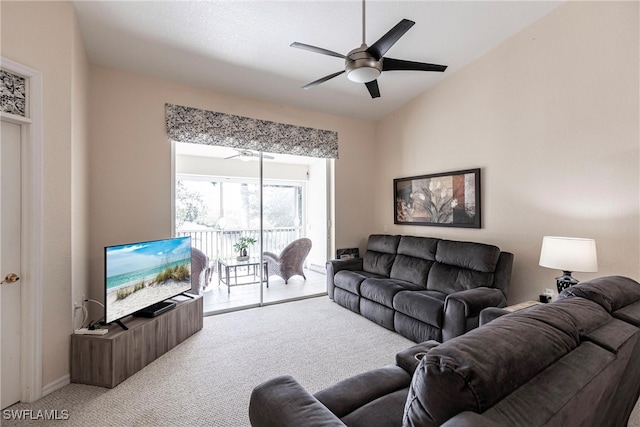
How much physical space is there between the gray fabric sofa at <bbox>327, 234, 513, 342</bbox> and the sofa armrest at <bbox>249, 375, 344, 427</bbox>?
6.40 feet

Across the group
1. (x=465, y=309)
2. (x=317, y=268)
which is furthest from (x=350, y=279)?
(x=317, y=268)

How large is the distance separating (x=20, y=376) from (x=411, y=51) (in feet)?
15.3

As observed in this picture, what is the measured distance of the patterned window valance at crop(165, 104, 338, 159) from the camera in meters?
3.59

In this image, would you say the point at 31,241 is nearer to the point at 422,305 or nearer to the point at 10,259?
the point at 10,259

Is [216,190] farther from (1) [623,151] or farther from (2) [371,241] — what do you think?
(1) [623,151]

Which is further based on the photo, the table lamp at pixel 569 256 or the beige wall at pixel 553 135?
the beige wall at pixel 553 135

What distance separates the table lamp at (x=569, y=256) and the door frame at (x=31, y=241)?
4128mm

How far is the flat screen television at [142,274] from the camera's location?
2428 millimetres

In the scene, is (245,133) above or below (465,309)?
above

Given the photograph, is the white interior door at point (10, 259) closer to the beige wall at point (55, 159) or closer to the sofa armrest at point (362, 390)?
the beige wall at point (55, 159)

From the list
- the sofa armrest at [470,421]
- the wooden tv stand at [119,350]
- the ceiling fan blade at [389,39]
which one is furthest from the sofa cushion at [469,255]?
the wooden tv stand at [119,350]

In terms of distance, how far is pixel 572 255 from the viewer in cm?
242

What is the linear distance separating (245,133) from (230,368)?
288 centimetres

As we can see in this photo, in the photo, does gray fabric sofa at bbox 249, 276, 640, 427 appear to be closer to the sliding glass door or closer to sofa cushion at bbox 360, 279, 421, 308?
sofa cushion at bbox 360, 279, 421, 308
